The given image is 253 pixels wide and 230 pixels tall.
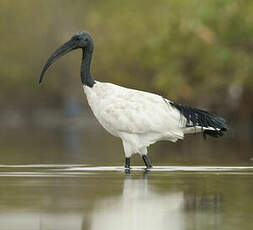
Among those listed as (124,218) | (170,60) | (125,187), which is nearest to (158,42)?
(170,60)

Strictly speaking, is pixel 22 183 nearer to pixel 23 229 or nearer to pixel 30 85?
pixel 23 229

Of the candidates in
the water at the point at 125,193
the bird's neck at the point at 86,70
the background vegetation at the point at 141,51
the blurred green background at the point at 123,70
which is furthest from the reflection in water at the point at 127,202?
the background vegetation at the point at 141,51

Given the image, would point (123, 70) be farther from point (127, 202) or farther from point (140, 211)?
point (140, 211)

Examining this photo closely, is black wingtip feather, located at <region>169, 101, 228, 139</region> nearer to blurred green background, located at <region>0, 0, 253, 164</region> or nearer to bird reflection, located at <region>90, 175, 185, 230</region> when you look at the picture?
blurred green background, located at <region>0, 0, 253, 164</region>

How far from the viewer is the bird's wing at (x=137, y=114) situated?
17188 mm

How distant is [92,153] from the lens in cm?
2422

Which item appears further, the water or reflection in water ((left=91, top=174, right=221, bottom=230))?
the water

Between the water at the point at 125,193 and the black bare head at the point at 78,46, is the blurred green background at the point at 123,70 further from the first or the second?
the black bare head at the point at 78,46

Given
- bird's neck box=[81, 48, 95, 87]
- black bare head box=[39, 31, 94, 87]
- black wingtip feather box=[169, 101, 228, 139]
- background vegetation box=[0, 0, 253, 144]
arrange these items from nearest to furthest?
black wingtip feather box=[169, 101, 228, 139] → bird's neck box=[81, 48, 95, 87] → black bare head box=[39, 31, 94, 87] → background vegetation box=[0, 0, 253, 144]

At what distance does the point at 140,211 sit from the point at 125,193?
A: 2.03m

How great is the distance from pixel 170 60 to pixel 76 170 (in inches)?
1491

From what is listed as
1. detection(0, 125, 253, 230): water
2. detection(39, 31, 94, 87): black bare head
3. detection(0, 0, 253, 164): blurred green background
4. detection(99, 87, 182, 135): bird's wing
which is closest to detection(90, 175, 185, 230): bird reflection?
detection(0, 125, 253, 230): water

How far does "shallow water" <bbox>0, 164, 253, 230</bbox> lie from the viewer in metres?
10.5

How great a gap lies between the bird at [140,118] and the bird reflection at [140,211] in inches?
126
